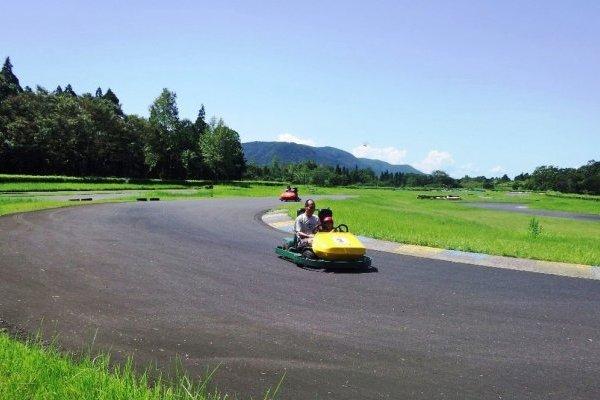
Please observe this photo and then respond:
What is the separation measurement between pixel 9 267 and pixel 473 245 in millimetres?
13731

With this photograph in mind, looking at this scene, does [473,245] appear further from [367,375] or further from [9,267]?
[9,267]

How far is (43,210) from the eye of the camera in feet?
78.6

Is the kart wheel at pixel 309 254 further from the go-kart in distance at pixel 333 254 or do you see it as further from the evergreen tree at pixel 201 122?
the evergreen tree at pixel 201 122

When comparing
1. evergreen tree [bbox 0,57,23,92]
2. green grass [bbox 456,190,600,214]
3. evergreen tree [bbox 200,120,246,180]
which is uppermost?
evergreen tree [bbox 0,57,23,92]

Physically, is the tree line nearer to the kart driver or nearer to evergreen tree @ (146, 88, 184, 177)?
evergreen tree @ (146, 88, 184, 177)

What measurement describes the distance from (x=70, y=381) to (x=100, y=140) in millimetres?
82658

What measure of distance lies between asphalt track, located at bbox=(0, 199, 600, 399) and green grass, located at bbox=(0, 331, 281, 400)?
563mm

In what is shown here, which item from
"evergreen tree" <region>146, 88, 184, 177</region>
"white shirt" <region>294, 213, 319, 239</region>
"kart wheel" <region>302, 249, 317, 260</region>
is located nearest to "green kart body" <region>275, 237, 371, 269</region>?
"kart wheel" <region>302, 249, 317, 260</region>

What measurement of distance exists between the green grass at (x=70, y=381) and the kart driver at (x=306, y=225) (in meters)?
7.51

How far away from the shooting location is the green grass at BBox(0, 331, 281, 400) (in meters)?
4.21

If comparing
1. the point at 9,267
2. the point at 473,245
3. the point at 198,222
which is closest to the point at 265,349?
the point at 9,267

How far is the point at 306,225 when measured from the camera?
42.4ft

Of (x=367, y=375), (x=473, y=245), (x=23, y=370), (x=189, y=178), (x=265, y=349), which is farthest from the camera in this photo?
(x=189, y=178)

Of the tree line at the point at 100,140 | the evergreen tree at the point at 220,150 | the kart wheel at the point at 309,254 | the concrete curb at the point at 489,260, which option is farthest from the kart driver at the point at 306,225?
the evergreen tree at the point at 220,150
